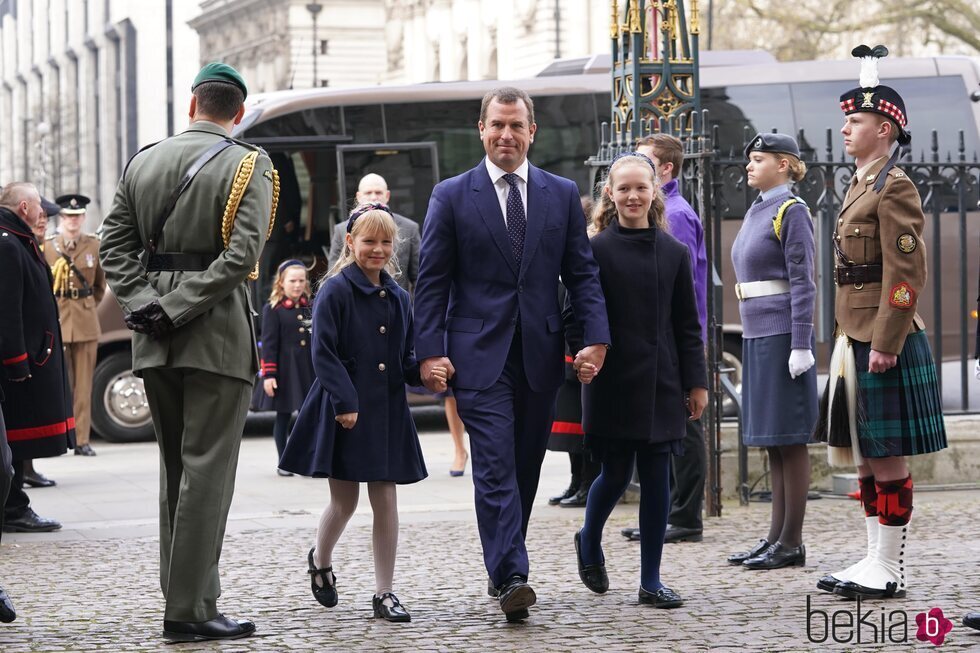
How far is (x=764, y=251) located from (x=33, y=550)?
384cm

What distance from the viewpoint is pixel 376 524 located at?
642 cm

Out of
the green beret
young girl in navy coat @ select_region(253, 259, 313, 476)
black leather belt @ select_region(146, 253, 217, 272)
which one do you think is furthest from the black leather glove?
young girl in navy coat @ select_region(253, 259, 313, 476)

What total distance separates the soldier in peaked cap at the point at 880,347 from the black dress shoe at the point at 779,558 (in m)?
0.56

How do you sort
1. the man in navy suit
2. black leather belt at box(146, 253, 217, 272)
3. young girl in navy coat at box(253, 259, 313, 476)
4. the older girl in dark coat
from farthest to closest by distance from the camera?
young girl in navy coat at box(253, 259, 313, 476) < the older girl in dark coat < the man in navy suit < black leather belt at box(146, 253, 217, 272)

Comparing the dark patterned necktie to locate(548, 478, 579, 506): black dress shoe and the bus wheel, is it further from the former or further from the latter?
the bus wheel

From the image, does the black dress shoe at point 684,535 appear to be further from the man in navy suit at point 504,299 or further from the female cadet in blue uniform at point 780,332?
the man in navy suit at point 504,299

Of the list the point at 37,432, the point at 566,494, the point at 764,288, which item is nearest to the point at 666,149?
the point at 764,288

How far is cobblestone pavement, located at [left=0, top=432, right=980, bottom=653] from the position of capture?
19.3ft

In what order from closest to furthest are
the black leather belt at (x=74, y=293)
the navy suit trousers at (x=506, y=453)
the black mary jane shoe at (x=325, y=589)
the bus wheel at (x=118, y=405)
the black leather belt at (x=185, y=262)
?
the black leather belt at (x=185, y=262), the navy suit trousers at (x=506, y=453), the black mary jane shoe at (x=325, y=589), the black leather belt at (x=74, y=293), the bus wheel at (x=118, y=405)

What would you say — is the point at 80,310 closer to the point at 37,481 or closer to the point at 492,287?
the point at 37,481

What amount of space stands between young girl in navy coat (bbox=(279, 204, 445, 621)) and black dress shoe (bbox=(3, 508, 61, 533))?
9.25 feet

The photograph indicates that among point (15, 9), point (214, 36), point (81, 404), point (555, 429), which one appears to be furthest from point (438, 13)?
point (15, 9)

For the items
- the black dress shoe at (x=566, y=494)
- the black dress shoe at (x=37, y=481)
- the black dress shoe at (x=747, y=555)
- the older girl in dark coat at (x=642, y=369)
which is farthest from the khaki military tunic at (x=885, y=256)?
the black dress shoe at (x=37, y=481)

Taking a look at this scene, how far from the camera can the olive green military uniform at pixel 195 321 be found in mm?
5922
